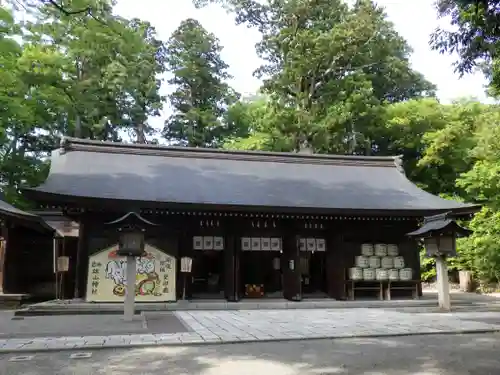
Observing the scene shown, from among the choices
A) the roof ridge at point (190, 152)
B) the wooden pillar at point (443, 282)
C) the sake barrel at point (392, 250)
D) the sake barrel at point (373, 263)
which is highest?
the roof ridge at point (190, 152)

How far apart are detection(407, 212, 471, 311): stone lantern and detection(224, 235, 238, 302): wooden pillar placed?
18.3 feet

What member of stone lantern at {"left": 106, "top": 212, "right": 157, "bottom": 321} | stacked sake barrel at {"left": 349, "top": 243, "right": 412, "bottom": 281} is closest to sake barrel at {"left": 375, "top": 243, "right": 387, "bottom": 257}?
stacked sake barrel at {"left": 349, "top": 243, "right": 412, "bottom": 281}

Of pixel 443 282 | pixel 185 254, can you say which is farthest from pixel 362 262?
pixel 185 254

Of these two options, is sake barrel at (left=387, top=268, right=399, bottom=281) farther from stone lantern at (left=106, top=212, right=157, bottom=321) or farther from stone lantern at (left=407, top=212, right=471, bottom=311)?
stone lantern at (left=106, top=212, right=157, bottom=321)

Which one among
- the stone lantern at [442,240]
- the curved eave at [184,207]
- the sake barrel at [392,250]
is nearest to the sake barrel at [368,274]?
the sake barrel at [392,250]

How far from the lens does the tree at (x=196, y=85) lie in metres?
33.6

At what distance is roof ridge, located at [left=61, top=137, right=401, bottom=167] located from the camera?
16.6 metres

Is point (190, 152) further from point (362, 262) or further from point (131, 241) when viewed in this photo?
point (362, 262)

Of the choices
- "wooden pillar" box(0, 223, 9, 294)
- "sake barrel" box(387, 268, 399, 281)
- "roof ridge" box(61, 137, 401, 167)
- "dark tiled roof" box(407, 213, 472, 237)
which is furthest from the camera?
"roof ridge" box(61, 137, 401, 167)

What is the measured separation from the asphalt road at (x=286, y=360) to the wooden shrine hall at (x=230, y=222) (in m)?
5.44

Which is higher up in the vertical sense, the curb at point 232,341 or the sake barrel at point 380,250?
the sake barrel at point 380,250

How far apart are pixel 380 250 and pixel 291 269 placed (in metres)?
3.19

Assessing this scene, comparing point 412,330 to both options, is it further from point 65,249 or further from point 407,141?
point 407,141

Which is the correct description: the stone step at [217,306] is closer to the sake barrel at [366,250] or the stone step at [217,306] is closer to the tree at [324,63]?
the sake barrel at [366,250]
